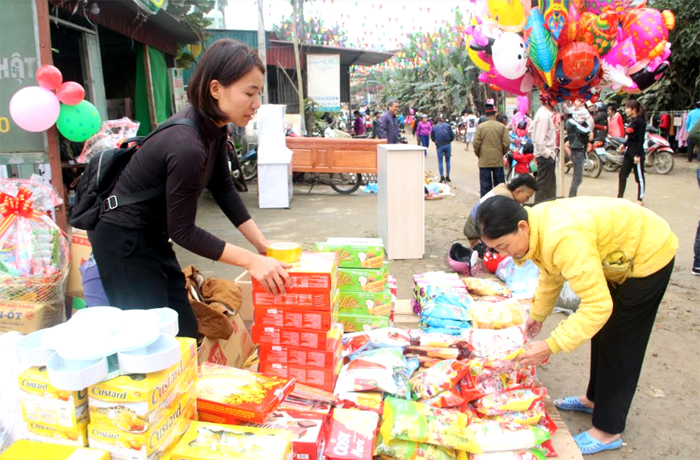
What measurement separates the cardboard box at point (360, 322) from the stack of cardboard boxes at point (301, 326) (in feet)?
2.59

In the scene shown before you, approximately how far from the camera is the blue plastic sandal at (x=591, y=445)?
2.74m

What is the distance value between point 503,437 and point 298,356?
1.03m

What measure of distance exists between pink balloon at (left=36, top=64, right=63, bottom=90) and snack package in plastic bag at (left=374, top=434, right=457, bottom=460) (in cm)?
338

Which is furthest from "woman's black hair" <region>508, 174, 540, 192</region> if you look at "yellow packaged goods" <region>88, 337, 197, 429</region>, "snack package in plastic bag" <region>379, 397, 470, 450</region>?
"yellow packaged goods" <region>88, 337, 197, 429</region>

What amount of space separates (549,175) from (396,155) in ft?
8.43

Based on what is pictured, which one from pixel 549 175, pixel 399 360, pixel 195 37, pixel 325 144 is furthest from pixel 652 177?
pixel 399 360

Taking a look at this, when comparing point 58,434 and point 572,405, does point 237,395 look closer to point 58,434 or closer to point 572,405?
point 58,434

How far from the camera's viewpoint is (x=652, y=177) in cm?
1238

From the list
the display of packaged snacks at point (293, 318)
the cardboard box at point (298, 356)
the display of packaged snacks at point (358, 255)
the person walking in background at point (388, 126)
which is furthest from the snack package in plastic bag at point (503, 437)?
the person walking in background at point (388, 126)

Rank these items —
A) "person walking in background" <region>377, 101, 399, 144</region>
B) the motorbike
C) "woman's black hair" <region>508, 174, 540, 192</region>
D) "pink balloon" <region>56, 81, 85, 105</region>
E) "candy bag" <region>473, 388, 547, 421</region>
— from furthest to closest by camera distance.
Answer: the motorbike < "person walking in background" <region>377, 101, 399, 144</region> < "woman's black hair" <region>508, 174, 540, 192</region> < "pink balloon" <region>56, 81, 85, 105</region> < "candy bag" <region>473, 388, 547, 421</region>

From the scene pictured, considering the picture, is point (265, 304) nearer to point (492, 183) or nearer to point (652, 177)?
point (492, 183)

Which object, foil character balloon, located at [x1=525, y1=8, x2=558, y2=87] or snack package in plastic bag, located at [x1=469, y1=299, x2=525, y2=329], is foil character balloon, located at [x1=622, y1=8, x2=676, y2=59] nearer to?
foil character balloon, located at [x1=525, y1=8, x2=558, y2=87]

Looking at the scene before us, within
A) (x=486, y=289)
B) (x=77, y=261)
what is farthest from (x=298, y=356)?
(x=486, y=289)

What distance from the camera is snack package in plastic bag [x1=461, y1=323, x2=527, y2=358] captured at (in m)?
2.93
